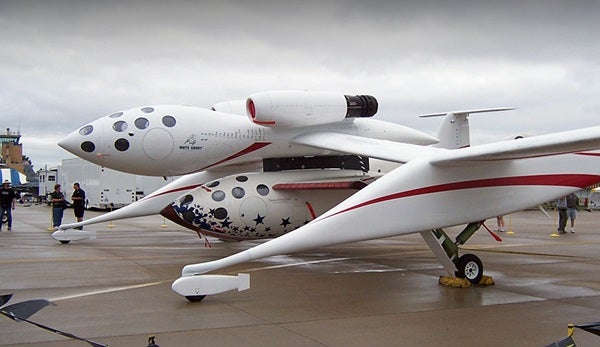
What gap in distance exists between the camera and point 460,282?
10320 mm

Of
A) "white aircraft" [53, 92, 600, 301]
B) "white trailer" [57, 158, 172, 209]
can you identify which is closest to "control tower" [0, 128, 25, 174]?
"white trailer" [57, 158, 172, 209]

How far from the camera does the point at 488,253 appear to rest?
51.4ft

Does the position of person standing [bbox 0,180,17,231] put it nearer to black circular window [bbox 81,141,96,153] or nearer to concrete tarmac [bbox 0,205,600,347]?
concrete tarmac [bbox 0,205,600,347]

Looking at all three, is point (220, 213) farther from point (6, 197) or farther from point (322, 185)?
point (6, 197)

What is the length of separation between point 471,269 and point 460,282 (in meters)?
0.29

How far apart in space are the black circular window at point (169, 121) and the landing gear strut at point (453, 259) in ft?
18.9

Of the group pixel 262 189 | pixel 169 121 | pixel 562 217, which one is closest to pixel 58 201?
pixel 169 121

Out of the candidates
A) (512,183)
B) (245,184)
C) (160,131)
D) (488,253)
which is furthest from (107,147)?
(488,253)

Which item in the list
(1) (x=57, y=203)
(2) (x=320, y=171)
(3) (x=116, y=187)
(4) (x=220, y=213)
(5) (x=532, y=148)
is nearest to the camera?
(5) (x=532, y=148)

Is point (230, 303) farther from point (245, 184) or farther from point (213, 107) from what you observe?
point (213, 107)

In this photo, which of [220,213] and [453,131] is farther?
[453,131]

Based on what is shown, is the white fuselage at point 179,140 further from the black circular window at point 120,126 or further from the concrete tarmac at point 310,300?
the concrete tarmac at point 310,300

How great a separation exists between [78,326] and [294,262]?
666 centimetres

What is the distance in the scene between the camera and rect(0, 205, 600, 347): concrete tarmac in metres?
6.87
